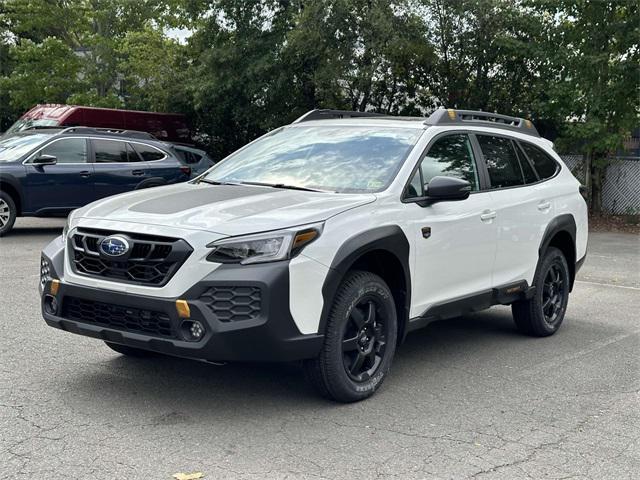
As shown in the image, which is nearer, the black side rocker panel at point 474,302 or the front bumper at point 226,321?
the front bumper at point 226,321

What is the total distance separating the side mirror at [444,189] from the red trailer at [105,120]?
14.9 m

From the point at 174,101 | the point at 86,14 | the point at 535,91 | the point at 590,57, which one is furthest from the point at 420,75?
the point at 86,14

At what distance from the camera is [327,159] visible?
228 inches

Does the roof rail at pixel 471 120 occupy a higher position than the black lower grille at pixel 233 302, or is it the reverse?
the roof rail at pixel 471 120

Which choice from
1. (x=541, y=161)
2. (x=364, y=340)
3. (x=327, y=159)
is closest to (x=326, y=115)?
(x=327, y=159)

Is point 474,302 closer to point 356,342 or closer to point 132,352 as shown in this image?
point 356,342

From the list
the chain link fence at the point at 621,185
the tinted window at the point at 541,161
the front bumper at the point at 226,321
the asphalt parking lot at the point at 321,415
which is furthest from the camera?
the chain link fence at the point at 621,185

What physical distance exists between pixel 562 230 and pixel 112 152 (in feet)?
30.5

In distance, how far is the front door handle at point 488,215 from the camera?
6039 mm

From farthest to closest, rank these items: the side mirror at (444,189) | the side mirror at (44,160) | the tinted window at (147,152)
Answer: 1. the tinted window at (147,152)
2. the side mirror at (44,160)
3. the side mirror at (444,189)

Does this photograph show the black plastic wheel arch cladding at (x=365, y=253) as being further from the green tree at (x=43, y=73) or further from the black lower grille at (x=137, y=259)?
the green tree at (x=43, y=73)

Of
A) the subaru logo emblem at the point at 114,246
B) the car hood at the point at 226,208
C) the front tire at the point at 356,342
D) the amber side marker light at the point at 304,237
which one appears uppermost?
the car hood at the point at 226,208

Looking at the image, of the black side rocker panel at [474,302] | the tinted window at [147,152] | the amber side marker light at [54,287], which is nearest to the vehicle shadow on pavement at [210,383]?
the black side rocker panel at [474,302]

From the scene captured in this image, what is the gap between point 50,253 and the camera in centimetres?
509
